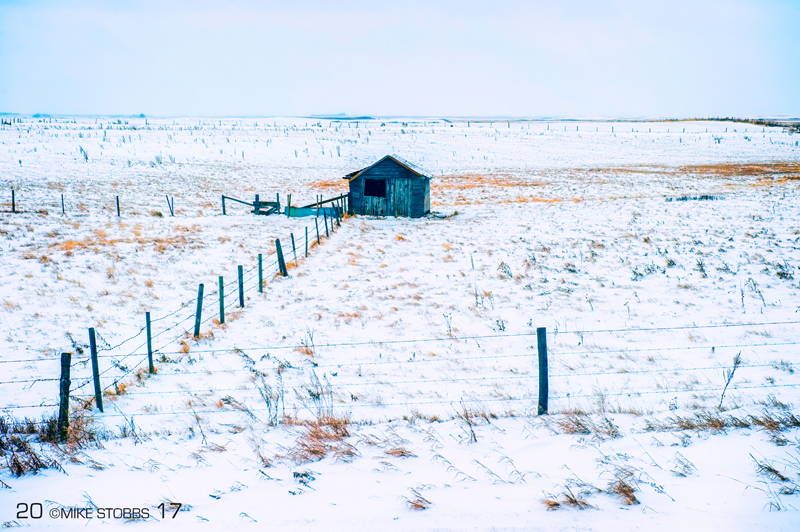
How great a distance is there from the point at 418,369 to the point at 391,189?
20129mm

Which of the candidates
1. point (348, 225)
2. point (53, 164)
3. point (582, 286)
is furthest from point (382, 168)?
point (53, 164)

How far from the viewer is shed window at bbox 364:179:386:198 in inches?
1155

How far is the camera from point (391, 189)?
28719 millimetres

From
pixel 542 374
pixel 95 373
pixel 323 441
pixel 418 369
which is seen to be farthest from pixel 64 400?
pixel 542 374

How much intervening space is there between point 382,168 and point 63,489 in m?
24.3

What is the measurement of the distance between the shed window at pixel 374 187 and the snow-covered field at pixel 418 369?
2.84m

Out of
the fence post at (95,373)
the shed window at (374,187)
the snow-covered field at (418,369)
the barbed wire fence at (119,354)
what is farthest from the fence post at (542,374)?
the shed window at (374,187)

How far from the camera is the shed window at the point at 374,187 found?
29344 millimetres

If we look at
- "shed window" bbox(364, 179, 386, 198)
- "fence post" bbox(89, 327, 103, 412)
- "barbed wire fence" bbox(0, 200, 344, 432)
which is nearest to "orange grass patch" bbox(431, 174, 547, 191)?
"shed window" bbox(364, 179, 386, 198)

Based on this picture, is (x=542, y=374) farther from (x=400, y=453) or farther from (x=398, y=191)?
(x=398, y=191)

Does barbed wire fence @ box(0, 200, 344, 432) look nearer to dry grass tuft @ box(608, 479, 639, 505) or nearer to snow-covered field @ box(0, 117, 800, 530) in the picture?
snow-covered field @ box(0, 117, 800, 530)

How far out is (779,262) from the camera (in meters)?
17.0

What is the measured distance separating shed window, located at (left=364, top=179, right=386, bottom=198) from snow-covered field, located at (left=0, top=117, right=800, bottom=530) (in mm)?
2841

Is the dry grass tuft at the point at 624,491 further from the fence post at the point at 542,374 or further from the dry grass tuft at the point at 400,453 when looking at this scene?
the dry grass tuft at the point at 400,453
